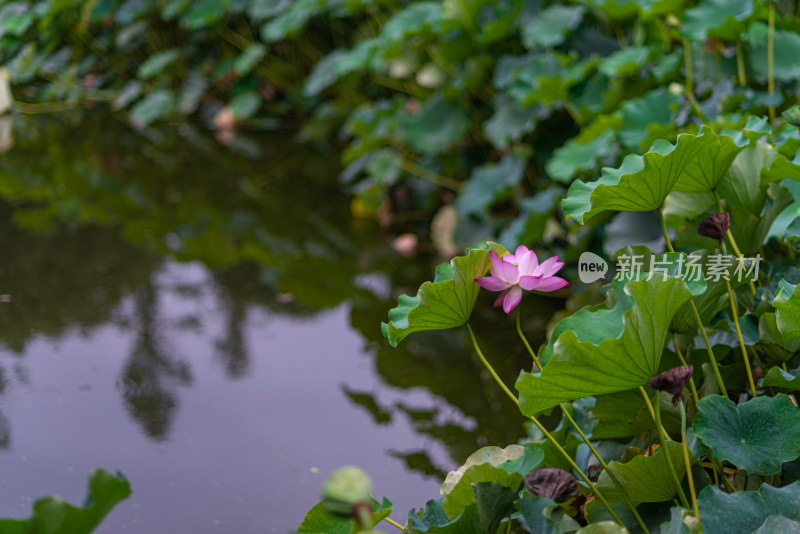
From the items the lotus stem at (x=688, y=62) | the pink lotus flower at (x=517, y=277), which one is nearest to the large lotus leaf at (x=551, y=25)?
the lotus stem at (x=688, y=62)

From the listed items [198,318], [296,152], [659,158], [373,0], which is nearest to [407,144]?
[373,0]

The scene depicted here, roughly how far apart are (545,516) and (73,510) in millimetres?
369

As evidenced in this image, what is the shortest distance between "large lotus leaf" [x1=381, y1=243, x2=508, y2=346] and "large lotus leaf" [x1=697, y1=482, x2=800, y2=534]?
28 cm

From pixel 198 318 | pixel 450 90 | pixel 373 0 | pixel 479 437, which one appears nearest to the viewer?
pixel 479 437

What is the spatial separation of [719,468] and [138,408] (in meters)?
1.16

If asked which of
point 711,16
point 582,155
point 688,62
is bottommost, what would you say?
point 582,155

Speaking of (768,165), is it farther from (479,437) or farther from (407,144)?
(407,144)

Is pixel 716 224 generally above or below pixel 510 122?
above

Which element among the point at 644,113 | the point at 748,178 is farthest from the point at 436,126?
the point at 748,178

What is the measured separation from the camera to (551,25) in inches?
89.4

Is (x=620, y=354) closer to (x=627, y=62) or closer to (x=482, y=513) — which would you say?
(x=482, y=513)

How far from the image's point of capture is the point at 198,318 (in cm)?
205

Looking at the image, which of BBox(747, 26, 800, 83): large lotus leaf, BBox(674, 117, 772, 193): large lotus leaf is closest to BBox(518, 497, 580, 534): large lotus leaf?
BBox(674, 117, 772, 193): large lotus leaf

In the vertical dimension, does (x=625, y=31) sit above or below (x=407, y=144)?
above
